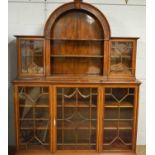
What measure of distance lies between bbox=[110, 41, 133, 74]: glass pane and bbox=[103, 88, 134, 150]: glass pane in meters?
0.27

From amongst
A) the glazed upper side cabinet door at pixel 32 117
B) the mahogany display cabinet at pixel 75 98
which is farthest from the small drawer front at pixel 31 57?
the glazed upper side cabinet door at pixel 32 117

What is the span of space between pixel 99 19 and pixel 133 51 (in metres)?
0.62

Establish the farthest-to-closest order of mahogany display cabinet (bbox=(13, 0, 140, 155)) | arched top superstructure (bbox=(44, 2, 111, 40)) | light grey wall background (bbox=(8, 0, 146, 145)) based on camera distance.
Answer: light grey wall background (bbox=(8, 0, 146, 145)) < arched top superstructure (bbox=(44, 2, 111, 40)) < mahogany display cabinet (bbox=(13, 0, 140, 155))

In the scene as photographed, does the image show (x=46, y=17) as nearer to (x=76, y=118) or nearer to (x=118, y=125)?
(x=76, y=118)

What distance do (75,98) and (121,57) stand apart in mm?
826

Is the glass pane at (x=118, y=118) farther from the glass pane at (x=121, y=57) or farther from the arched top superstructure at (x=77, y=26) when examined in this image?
the arched top superstructure at (x=77, y=26)

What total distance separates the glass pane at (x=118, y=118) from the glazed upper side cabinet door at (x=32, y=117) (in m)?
0.78

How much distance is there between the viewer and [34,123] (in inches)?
98.9

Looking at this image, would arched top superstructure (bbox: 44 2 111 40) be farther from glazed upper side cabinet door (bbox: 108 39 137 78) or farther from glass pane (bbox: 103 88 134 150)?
glass pane (bbox: 103 88 134 150)

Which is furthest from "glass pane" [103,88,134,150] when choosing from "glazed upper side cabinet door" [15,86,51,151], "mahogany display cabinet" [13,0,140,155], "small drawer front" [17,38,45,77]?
"small drawer front" [17,38,45,77]

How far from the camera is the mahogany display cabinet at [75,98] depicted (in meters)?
2.45

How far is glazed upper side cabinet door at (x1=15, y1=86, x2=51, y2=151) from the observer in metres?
2.47
